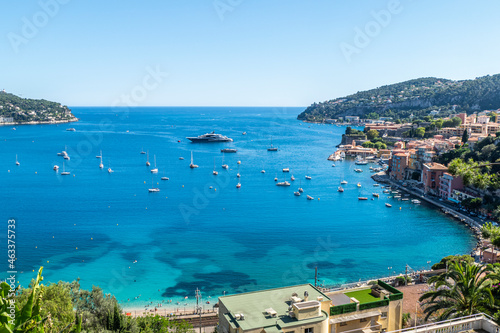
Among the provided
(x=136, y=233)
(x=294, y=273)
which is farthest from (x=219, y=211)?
(x=294, y=273)

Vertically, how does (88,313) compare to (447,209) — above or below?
above

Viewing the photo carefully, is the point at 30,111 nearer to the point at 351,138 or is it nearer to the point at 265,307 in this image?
the point at 351,138

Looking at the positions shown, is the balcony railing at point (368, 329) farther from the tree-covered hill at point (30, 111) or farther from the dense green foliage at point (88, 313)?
the tree-covered hill at point (30, 111)

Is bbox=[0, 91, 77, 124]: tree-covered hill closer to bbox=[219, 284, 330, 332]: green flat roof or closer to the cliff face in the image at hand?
the cliff face

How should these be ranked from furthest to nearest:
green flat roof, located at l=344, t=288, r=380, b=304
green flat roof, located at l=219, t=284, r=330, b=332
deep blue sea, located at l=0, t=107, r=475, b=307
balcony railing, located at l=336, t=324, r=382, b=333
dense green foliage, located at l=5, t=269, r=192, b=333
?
deep blue sea, located at l=0, t=107, r=475, b=307, green flat roof, located at l=344, t=288, r=380, b=304, balcony railing, located at l=336, t=324, r=382, b=333, dense green foliage, located at l=5, t=269, r=192, b=333, green flat roof, located at l=219, t=284, r=330, b=332

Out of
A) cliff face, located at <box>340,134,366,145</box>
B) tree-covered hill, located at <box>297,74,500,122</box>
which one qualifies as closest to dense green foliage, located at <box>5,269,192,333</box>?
cliff face, located at <box>340,134,366,145</box>

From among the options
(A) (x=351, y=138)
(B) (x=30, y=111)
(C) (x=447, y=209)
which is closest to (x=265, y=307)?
(C) (x=447, y=209)
